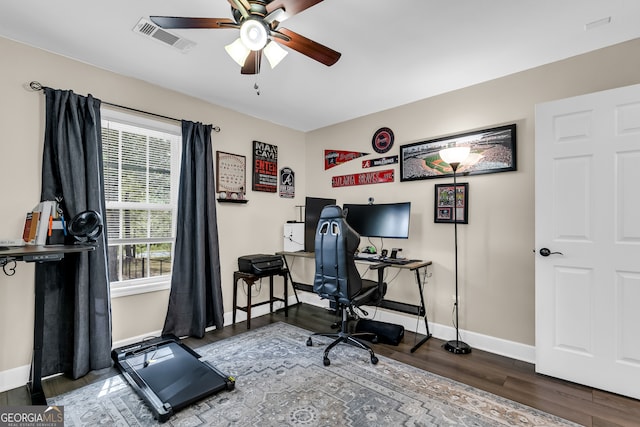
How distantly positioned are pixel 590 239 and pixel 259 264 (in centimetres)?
301

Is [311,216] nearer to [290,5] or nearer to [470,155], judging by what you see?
[470,155]

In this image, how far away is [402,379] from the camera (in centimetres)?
238

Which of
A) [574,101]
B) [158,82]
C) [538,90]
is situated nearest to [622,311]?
[574,101]

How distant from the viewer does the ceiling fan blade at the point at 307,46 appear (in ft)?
5.93

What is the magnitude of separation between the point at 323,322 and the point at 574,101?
3.21m

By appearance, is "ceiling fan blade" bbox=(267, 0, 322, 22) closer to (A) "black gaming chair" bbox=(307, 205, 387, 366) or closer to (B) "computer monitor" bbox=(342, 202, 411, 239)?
(A) "black gaming chair" bbox=(307, 205, 387, 366)

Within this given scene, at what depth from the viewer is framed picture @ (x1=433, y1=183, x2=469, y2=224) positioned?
3100 millimetres

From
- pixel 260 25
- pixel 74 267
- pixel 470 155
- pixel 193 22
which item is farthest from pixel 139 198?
pixel 470 155

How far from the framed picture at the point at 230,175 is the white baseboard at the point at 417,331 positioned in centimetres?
144

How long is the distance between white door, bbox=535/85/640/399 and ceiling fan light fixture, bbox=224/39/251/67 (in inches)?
92.0

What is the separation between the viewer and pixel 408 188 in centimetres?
354

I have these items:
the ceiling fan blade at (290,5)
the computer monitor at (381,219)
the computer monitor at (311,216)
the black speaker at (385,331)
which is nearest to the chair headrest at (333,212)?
the computer monitor at (381,219)

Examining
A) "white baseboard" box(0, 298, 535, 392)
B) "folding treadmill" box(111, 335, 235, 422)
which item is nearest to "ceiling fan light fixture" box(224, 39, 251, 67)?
"folding treadmill" box(111, 335, 235, 422)

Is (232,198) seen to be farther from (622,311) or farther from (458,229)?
(622,311)
